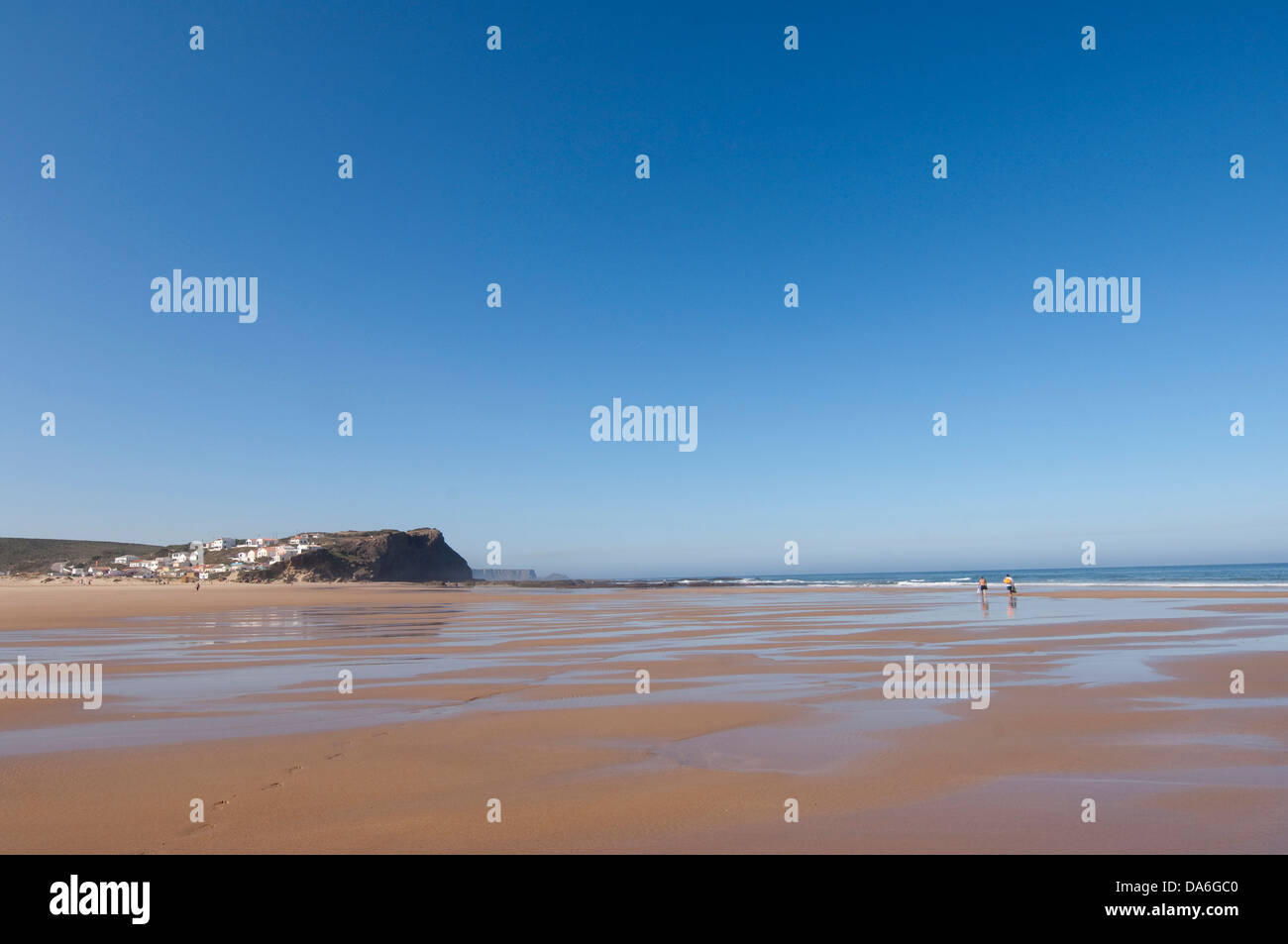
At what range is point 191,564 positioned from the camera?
93.2 m

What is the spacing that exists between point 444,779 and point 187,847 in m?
1.99

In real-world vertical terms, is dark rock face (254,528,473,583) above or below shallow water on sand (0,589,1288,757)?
below

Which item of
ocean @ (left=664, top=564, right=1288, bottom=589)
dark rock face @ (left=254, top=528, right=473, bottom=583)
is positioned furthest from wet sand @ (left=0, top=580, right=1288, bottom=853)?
dark rock face @ (left=254, top=528, right=473, bottom=583)

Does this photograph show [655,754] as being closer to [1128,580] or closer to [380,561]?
[1128,580]

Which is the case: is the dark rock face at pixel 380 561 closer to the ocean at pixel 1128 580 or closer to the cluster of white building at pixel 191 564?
the cluster of white building at pixel 191 564

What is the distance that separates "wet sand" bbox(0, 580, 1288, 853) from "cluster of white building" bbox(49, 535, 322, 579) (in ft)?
261

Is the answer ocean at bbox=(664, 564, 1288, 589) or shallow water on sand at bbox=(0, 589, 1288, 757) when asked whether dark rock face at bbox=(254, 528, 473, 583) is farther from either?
shallow water on sand at bbox=(0, 589, 1288, 757)

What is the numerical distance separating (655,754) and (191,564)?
10418 centimetres

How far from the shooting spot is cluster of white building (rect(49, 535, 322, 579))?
86.2 metres

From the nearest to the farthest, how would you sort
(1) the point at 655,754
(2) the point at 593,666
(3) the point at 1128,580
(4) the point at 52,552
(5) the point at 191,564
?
(1) the point at 655,754 < (2) the point at 593,666 < (3) the point at 1128,580 < (5) the point at 191,564 < (4) the point at 52,552

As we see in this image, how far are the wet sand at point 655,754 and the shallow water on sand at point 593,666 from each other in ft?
0.28

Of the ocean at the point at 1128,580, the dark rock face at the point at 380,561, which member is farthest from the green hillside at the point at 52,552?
the ocean at the point at 1128,580

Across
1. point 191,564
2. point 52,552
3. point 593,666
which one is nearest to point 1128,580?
point 593,666
